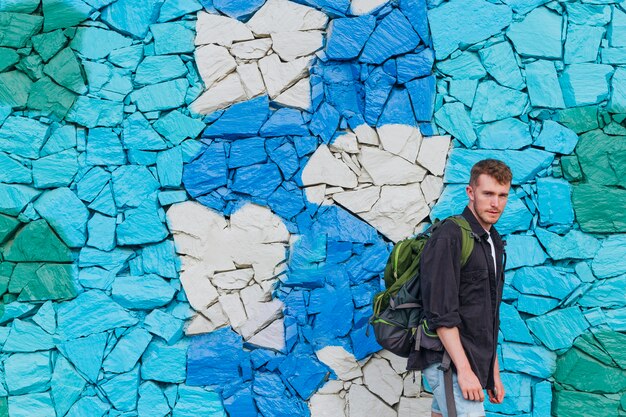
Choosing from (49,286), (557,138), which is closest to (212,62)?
(49,286)

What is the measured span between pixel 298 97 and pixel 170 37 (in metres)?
0.75

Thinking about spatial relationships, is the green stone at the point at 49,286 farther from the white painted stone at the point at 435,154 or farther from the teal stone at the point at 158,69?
the white painted stone at the point at 435,154

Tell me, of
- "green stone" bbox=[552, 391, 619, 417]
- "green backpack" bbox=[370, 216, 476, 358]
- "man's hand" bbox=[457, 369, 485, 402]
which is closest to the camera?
"man's hand" bbox=[457, 369, 485, 402]

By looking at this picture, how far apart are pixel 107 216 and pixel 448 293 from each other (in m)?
2.01

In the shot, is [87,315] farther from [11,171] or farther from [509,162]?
[509,162]

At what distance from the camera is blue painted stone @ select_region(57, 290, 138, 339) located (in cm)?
439

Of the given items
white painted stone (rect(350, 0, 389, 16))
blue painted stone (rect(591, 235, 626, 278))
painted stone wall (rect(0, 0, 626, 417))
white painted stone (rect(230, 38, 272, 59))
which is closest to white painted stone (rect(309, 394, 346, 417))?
painted stone wall (rect(0, 0, 626, 417))

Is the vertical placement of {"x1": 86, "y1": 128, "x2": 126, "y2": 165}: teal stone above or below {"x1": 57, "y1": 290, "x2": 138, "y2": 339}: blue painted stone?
above

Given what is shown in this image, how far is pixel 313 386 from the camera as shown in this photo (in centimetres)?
442

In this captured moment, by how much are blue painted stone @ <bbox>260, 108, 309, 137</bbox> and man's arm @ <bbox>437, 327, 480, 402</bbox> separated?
5.17 ft

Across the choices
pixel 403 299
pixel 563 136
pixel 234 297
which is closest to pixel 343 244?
pixel 234 297

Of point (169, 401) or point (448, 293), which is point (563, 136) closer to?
point (448, 293)

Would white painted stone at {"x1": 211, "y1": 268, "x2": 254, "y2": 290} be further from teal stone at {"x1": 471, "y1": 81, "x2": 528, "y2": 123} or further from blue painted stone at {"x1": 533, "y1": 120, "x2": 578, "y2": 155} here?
blue painted stone at {"x1": 533, "y1": 120, "x2": 578, "y2": 155}

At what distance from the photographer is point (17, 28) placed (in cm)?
439
